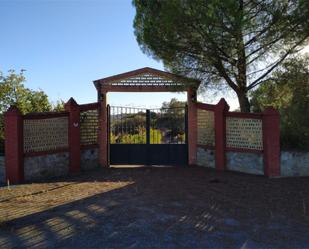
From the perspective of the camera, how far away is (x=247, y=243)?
488 centimetres

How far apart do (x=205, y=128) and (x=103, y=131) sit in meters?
3.46

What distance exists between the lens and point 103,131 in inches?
484

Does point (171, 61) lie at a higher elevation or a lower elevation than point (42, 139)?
higher

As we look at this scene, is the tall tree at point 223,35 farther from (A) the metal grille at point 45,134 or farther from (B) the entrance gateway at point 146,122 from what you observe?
(A) the metal grille at point 45,134

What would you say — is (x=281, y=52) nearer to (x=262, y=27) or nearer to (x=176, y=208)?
(x=262, y=27)

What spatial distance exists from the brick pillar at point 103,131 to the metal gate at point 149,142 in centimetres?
23

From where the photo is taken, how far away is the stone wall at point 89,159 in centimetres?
1181

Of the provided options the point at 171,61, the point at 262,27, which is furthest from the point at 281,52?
the point at 171,61

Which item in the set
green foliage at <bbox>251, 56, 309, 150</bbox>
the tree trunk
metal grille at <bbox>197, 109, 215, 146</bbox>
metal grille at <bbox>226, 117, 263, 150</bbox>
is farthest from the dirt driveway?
the tree trunk

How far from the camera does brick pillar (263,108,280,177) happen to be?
994cm

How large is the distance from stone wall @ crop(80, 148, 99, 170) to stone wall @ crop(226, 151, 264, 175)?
14.4ft

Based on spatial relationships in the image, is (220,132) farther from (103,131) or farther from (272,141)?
(103,131)

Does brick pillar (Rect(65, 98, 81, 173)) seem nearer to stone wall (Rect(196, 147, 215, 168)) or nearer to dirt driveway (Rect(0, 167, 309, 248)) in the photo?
dirt driveway (Rect(0, 167, 309, 248))

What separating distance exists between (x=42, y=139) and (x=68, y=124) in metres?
1.10
